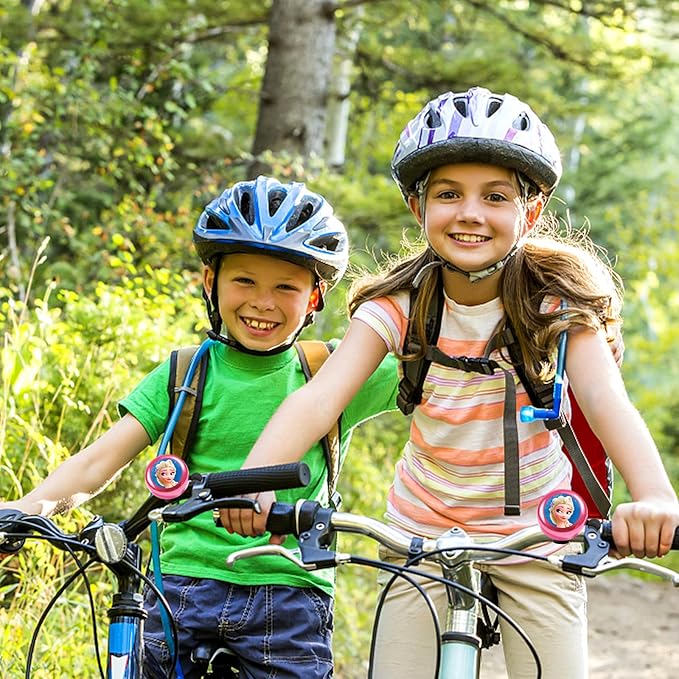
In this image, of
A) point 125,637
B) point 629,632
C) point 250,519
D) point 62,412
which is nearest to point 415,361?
point 250,519

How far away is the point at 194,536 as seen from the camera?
141 inches

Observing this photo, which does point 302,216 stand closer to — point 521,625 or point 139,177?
point 521,625

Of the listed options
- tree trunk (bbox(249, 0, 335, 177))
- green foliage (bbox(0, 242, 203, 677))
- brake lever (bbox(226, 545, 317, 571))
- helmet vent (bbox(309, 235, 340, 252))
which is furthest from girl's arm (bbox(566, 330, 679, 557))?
tree trunk (bbox(249, 0, 335, 177))

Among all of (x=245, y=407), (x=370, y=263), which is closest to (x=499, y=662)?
Result: (x=370, y=263)

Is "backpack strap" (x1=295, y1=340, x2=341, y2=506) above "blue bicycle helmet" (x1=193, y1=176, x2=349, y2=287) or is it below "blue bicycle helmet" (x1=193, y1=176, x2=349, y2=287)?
below

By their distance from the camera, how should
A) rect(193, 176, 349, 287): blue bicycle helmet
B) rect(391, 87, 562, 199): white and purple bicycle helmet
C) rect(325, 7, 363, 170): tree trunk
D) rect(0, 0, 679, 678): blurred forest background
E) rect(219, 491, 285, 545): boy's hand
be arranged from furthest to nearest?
rect(325, 7, 363, 170): tree trunk → rect(0, 0, 679, 678): blurred forest background → rect(193, 176, 349, 287): blue bicycle helmet → rect(391, 87, 562, 199): white and purple bicycle helmet → rect(219, 491, 285, 545): boy's hand

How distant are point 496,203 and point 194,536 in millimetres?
1327

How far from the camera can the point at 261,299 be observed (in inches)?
150

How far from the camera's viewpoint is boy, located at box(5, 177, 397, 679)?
11.2 ft

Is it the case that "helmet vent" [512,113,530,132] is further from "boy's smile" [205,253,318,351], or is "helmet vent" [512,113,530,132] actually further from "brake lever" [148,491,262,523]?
"brake lever" [148,491,262,523]

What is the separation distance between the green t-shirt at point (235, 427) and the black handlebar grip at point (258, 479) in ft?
3.12

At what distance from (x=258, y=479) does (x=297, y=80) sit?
810cm

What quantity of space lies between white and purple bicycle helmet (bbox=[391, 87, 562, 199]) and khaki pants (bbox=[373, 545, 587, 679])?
1130 mm

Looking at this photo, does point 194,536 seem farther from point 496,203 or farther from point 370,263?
point 370,263
